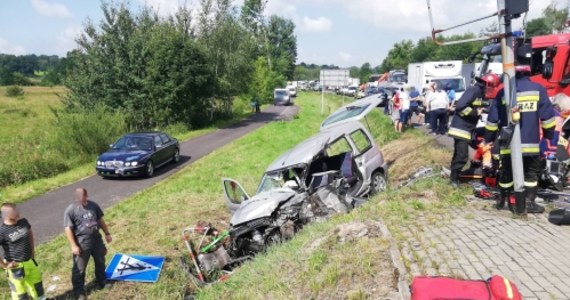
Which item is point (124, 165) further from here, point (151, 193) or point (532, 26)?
point (532, 26)

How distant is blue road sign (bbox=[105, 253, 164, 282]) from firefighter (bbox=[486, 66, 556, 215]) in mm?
5549

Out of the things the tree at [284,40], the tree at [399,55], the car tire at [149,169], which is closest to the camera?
the car tire at [149,169]

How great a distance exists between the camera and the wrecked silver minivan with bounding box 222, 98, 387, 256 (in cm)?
675

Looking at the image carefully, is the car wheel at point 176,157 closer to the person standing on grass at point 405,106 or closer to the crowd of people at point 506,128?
the person standing on grass at point 405,106

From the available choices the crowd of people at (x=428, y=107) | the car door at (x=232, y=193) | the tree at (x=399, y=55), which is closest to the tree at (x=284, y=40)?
the tree at (x=399, y=55)

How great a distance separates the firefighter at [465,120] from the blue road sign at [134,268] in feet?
17.2

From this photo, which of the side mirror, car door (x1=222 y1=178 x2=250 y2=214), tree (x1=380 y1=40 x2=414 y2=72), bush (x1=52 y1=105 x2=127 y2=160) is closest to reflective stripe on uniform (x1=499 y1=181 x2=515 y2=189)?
car door (x1=222 y1=178 x2=250 y2=214)

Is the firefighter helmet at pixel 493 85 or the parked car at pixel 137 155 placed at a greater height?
the firefighter helmet at pixel 493 85

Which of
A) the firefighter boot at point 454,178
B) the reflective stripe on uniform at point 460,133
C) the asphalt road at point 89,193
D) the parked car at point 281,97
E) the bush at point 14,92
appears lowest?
the asphalt road at point 89,193

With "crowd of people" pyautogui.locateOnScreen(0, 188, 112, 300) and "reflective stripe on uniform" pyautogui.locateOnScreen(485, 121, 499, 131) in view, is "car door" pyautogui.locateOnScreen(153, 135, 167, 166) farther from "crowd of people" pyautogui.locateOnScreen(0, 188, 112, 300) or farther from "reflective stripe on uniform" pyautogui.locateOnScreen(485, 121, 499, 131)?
"reflective stripe on uniform" pyautogui.locateOnScreen(485, 121, 499, 131)

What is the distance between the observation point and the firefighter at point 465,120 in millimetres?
6656

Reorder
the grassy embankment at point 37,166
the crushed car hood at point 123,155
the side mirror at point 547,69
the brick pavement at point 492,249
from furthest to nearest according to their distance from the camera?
1. the crushed car hood at point 123,155
2. the grassy embankment at point 37,166
3. the side mirror at point 547,69
4. the brick pavement at point 492,249

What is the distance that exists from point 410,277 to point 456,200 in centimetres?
273

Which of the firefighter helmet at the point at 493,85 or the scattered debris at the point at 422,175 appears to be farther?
the scattered debris at the point at 422,175
